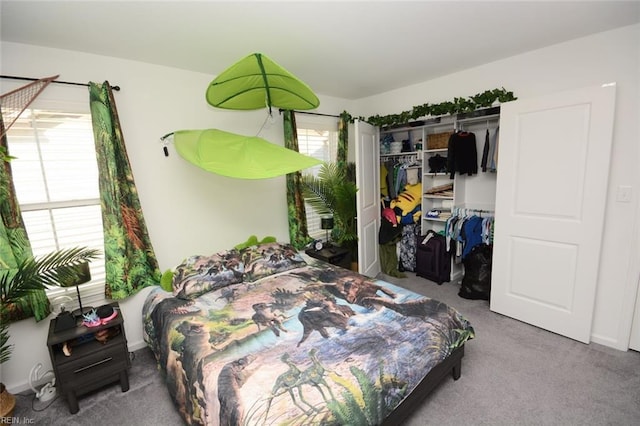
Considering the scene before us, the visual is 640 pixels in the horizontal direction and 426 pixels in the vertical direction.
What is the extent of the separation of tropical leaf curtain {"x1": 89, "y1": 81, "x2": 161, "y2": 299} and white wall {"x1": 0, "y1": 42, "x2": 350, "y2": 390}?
140 millimetres

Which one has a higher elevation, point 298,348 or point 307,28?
point 307,28

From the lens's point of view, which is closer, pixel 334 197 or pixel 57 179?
pixel 57 179

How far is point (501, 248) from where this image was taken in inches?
109

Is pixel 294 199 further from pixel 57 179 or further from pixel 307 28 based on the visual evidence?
pixel 57 179

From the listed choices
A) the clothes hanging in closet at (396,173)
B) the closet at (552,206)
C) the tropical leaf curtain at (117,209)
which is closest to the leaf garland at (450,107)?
the closet at (552,206)

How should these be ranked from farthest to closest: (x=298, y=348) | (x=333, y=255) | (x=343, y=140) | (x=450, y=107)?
(x=343, y=140)
(x=333, y=255)
(x=450, y=107)
(x=298, y=348)

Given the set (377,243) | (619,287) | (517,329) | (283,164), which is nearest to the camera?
(283,164)

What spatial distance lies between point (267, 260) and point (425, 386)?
5.33 feet

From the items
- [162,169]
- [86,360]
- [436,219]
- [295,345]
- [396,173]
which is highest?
[162,169]

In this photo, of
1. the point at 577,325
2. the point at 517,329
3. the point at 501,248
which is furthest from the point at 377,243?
the point at 577,325

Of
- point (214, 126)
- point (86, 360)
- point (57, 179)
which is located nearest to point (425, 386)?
point (86, 360)

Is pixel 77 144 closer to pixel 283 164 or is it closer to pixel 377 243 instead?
pixel 283 164

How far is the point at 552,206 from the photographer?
2.42 metres

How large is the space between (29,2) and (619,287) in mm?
4323
